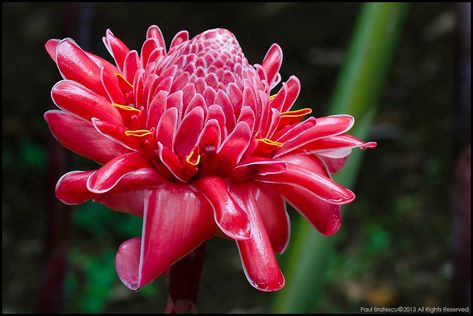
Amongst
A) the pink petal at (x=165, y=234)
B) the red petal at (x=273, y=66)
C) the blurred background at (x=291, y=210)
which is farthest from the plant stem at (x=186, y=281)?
the blurred background at (x=291, y=210)

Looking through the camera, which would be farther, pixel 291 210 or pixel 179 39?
pixel 291 210

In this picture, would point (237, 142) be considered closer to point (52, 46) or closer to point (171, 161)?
point (171, 161)

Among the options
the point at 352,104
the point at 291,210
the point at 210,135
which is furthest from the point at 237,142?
the point at 291,210

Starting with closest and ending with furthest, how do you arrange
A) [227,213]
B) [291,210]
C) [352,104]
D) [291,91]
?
[227,213], [291,91], [352,104], [291,210]

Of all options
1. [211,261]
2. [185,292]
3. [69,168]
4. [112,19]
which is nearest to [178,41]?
[185,292]

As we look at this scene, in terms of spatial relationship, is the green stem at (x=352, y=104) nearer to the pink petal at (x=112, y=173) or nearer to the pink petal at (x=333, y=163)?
the pink petal at (x=333, y=163)

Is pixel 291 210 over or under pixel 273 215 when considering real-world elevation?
under
